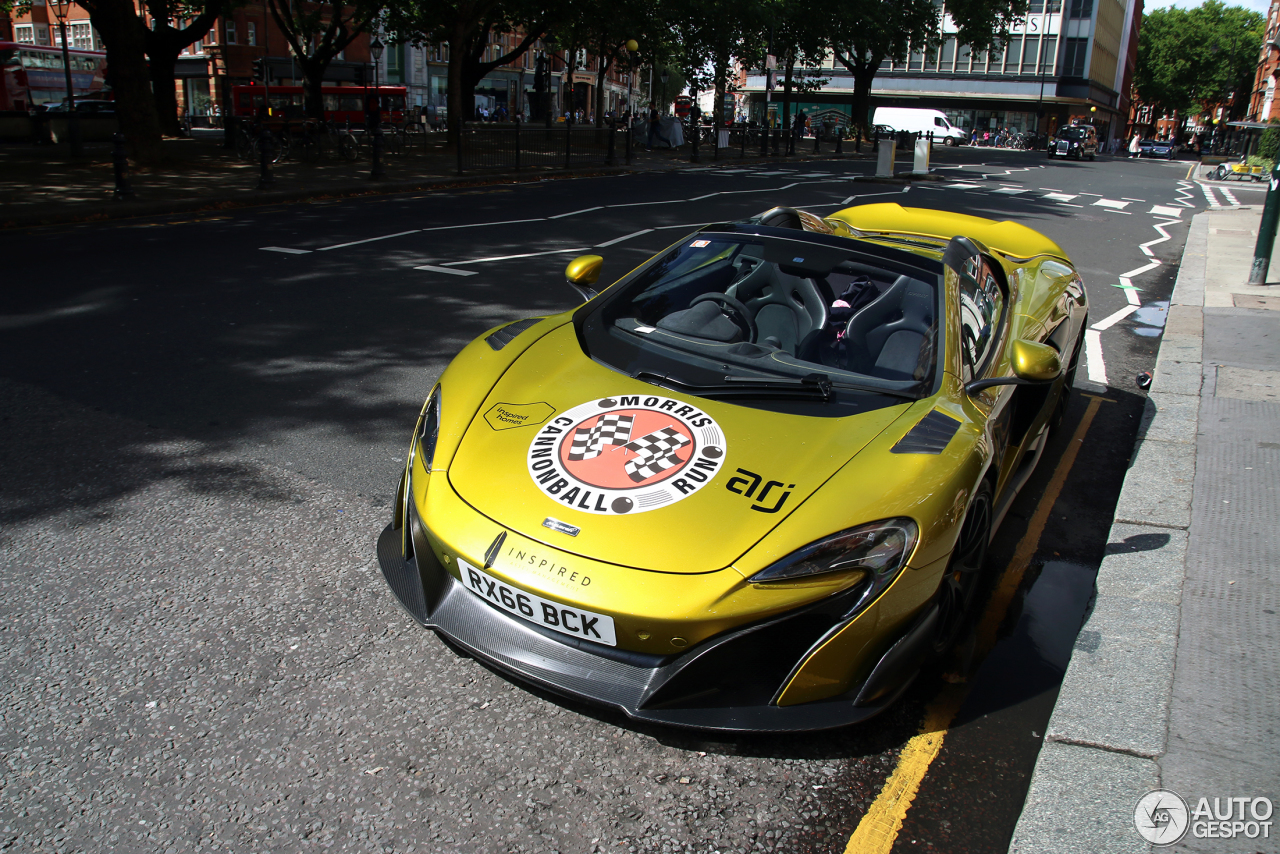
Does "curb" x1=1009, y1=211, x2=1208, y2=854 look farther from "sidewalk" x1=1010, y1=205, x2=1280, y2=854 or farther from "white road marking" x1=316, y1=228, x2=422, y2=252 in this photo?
"white road marking" x1=316, y1=228, x2=422, y2=252

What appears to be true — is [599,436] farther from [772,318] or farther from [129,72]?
[129,72]

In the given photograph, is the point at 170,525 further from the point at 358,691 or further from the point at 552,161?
the point at 552,161

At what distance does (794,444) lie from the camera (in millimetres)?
2754

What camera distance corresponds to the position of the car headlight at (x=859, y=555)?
2342mm

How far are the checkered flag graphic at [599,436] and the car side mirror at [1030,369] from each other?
1.24 meters

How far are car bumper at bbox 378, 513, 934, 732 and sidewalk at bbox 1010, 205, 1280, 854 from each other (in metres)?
0.50

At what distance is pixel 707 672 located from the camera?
2295 mm

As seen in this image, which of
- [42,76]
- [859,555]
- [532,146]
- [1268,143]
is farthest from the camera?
[42,76]

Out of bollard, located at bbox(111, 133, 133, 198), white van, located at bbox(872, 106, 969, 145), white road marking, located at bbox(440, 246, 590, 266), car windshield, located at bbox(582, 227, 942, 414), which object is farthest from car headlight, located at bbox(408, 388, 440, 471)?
white van, located at bbox(872, 106, 969, 145)

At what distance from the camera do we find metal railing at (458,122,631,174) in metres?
20.5

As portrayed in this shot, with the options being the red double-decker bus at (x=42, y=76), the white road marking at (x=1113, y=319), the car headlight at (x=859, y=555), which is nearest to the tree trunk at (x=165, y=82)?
the red double-decker bus at (x=42, y=76)

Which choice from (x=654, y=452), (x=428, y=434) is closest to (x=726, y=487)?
(x=654, y=452)

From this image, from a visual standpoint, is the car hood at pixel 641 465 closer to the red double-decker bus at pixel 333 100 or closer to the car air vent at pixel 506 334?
the car air vent at pixel 506 334

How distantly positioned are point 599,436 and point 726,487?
464 millimetres
